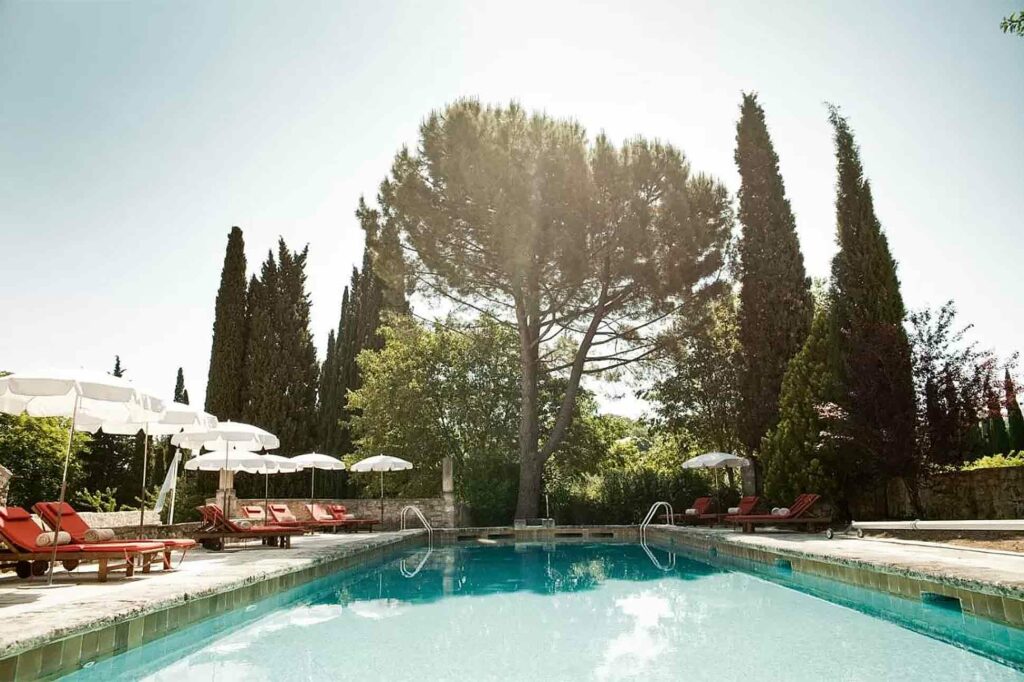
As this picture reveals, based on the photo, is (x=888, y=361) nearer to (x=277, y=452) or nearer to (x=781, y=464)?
(x=781, y=464)

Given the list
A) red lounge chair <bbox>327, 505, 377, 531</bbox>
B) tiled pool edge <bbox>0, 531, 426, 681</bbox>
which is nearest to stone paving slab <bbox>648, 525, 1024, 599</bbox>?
tiled pool edge <bbox>0, 531, 426, 681</bbox>

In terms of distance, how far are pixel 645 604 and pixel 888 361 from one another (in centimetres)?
838

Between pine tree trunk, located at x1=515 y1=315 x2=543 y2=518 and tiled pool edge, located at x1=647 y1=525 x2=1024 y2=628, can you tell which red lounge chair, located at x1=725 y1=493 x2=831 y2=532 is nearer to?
tiled pool edge, located at x1=647 y1=525 x2=1024 y2=628

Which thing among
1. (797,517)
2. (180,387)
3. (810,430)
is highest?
(180,387)

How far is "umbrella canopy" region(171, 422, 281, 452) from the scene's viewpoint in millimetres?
11109

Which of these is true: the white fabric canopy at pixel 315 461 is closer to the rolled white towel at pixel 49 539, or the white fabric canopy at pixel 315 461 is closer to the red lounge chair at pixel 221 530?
the red lounge chair at pixel 221 530

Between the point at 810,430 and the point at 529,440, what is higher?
the point at 529,440

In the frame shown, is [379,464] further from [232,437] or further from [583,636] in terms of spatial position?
[583,636]

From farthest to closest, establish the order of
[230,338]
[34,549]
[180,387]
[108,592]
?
[180,387], [230,338], [34,549], [108,592]

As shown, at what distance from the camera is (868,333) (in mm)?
13625

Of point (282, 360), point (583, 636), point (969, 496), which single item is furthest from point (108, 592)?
point (282, 360)

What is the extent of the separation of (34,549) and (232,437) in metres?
4.52

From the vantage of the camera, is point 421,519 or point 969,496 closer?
point 969,496

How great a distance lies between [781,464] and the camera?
14906 mm
